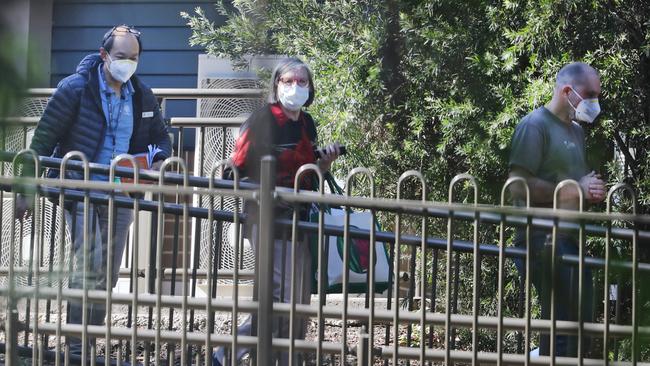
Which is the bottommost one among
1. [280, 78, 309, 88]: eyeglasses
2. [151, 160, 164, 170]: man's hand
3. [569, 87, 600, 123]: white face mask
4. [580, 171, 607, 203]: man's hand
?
[580, 171, 607, 203]: man's hand

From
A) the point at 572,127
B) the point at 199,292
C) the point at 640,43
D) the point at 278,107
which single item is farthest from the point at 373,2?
the point at 199,292

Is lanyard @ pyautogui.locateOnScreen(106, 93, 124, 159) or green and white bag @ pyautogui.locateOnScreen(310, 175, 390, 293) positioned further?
lanyard @ pyautogui.locateOnScreen(106, 93, 124, 159)

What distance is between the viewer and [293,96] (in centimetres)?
454

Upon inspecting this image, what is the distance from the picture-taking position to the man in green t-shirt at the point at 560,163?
3.03 metres

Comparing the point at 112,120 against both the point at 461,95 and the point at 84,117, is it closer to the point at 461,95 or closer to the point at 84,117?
the point at 84,117

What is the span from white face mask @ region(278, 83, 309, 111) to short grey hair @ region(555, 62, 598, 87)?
1.05 meters

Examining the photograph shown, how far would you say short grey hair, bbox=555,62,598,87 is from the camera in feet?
15.0

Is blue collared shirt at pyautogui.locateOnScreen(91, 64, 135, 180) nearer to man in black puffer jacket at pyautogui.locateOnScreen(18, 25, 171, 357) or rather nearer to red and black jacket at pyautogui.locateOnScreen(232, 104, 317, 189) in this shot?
man in black puffer jacket at pyautogui.locateOnScreen(18, 25, 171, 357)

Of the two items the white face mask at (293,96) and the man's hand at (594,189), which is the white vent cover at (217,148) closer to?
the white face mask at (293,96)

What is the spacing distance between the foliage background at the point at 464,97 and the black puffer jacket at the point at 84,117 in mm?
517

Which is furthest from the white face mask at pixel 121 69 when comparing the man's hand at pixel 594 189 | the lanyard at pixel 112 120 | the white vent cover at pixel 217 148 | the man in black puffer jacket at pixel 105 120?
the man's hand at pixel 594 189

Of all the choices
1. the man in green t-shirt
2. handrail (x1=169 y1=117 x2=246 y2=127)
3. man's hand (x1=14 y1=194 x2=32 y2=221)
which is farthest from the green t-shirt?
handrail (x1=169 y1=117 x2=246 y2=127)

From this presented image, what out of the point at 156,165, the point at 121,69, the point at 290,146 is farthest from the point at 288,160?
the point at 121,69

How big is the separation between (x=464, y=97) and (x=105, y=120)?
160cm
